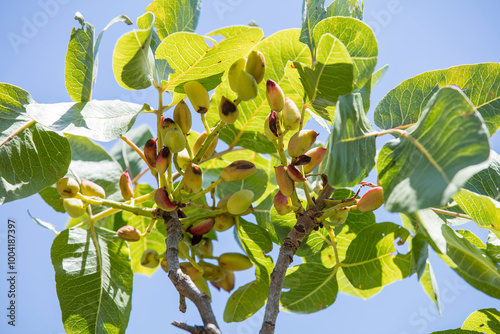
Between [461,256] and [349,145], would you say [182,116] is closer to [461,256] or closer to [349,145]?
[349,145]

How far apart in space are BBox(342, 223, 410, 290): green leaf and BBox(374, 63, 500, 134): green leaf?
216mm

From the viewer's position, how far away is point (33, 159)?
94 centimetres

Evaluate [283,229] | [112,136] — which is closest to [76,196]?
[112,136]

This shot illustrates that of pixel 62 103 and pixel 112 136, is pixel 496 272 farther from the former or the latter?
pixel 62 103

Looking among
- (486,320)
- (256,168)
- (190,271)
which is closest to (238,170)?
(256,168)

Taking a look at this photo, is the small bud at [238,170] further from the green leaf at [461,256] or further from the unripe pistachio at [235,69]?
the green leaf at [461,256]

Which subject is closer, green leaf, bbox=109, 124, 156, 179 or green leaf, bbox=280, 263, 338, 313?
green leaf, bbox=280, 263, 338, 313

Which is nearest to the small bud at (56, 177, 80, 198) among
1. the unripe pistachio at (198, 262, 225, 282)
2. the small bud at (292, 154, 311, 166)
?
the unripe pistachio at (198, 262, 225, 282)

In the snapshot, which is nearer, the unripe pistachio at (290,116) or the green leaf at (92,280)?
the unripe pistachio at (290,116)

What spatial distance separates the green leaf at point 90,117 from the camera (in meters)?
0.79

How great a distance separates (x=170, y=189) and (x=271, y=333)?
0.34 metres

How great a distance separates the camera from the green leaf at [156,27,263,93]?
825 millimetres

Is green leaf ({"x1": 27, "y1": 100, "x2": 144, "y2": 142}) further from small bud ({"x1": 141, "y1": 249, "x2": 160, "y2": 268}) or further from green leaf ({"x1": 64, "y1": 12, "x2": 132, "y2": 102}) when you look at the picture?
small bud ({"x1": 141, "y1": 249, "x2": 160, "y2": 268})

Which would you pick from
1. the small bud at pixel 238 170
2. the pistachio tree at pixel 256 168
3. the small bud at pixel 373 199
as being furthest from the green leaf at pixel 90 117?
the small bud at pixel 373 199
